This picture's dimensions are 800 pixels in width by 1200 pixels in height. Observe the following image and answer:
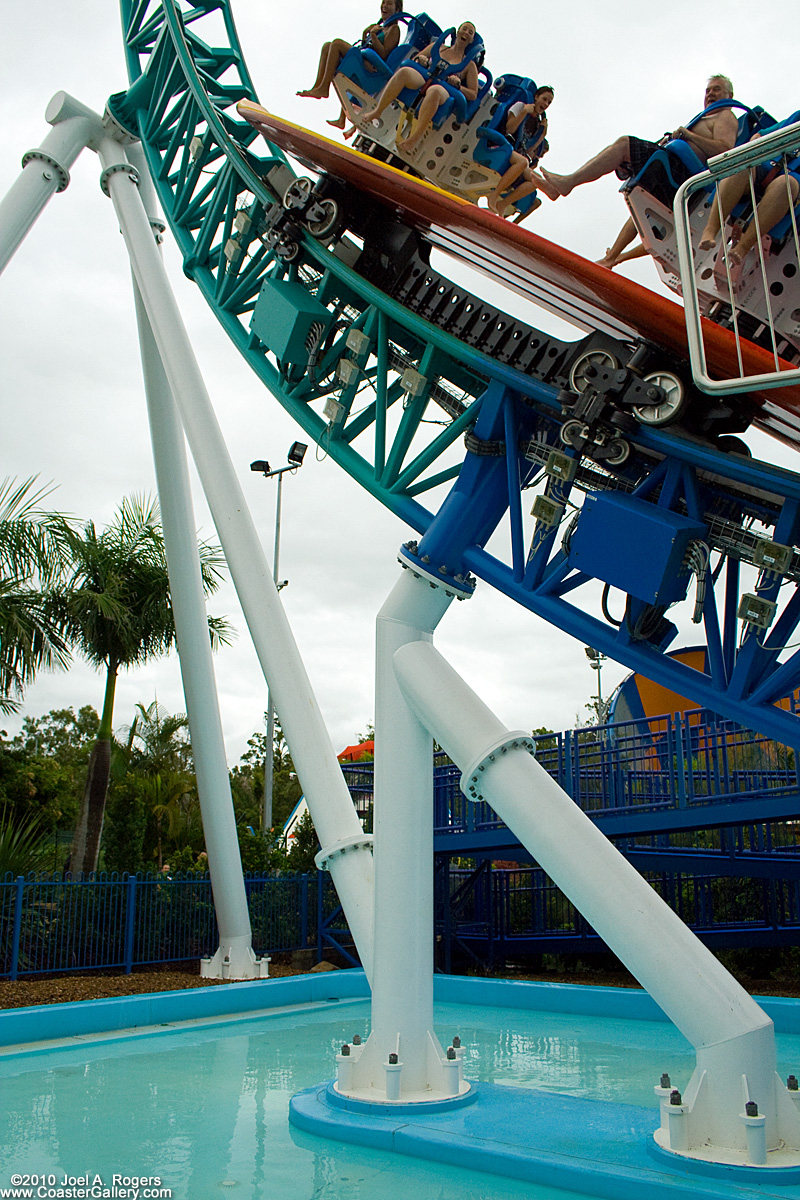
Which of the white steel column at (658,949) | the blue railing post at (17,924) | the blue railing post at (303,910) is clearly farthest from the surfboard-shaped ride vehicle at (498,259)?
the blue railing post at (303,910)

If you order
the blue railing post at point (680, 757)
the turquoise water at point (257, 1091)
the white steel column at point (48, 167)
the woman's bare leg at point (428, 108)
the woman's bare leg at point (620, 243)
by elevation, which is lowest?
the turquoise water at point (257, 1091)

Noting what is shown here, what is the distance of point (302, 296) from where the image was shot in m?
7.46

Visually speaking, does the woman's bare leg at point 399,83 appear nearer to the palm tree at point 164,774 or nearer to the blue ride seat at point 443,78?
the blue ride seat at point 443,78

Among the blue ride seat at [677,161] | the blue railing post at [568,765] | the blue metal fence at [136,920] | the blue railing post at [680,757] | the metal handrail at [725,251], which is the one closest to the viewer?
the metal handrail at [725,251]

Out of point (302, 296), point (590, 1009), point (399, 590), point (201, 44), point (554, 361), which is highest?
point (201, 44)

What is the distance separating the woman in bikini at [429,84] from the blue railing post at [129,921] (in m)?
9.78

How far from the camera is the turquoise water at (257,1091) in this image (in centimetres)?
498

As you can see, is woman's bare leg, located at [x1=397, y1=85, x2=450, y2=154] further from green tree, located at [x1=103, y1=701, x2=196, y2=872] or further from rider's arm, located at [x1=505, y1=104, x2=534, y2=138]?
green tree, located at [x1=103, y1=701, x2=196, y2=872]

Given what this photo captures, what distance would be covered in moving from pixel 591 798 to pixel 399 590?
8.05 metres

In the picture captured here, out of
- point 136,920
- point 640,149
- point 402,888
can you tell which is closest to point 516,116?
point 640,149

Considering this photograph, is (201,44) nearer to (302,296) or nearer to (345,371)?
(302,296)

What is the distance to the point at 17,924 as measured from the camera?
37.8 ft

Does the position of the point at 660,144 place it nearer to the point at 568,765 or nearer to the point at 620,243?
the point at 620,243

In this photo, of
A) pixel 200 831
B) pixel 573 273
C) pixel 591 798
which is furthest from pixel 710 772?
pixel 200 831
